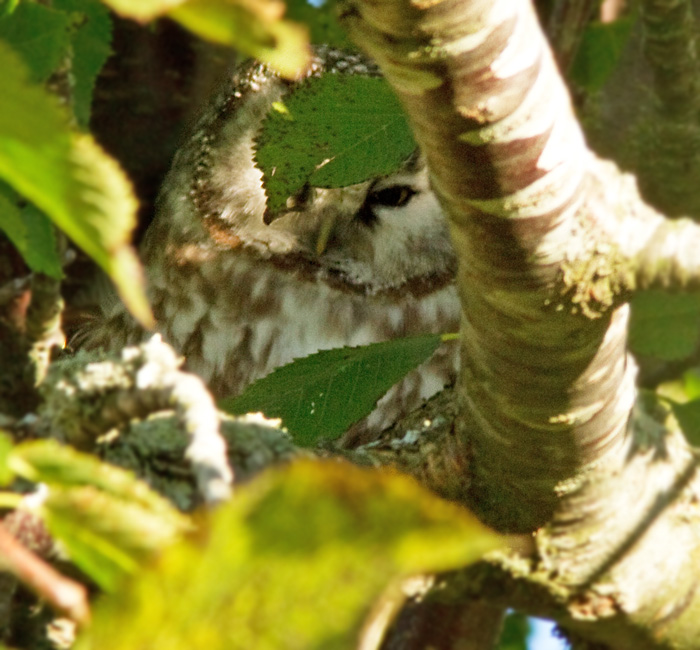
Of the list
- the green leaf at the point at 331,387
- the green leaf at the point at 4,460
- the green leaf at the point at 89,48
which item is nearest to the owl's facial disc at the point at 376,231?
the green leaf at the point at 89,48

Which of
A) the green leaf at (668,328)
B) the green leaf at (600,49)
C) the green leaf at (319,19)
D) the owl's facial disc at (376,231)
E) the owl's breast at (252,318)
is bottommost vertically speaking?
the owl's breast at (252,318)

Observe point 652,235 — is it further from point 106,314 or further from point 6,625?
point 106,314

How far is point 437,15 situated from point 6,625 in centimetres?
51

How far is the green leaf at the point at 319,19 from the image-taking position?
126cm

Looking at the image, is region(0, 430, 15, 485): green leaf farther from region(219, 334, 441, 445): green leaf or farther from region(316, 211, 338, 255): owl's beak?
region(316, 211, 338, 255): owl's beak

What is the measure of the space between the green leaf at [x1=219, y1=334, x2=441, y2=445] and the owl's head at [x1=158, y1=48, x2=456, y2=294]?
0.68m

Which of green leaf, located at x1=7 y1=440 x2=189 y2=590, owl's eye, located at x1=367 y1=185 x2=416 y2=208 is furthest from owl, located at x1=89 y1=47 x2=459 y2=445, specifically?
green leaf, located at x1=7 y1=440 x2=189 y2=590

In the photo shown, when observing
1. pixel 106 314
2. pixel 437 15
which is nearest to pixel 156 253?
pixel 106 314

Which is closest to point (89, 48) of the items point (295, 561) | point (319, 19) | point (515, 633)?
point (319, 19)

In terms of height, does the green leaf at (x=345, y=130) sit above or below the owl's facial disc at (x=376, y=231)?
above

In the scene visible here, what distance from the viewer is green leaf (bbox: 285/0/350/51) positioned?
1.26m

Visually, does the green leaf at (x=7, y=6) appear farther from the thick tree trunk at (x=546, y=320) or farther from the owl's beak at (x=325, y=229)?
the owl's beak at (x=325, y=229)

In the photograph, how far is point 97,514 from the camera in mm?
399

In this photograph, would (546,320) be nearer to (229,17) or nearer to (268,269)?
(229,17)
